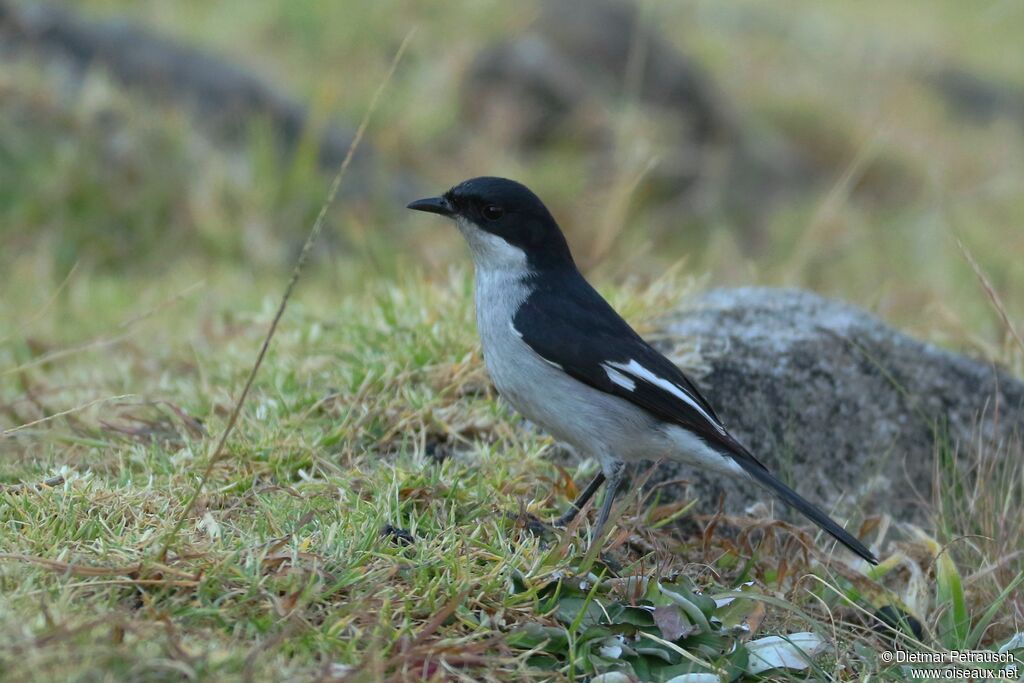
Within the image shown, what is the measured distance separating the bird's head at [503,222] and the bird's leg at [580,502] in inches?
30.7

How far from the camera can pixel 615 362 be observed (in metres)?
3.76

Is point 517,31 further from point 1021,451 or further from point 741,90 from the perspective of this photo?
point 1021,451

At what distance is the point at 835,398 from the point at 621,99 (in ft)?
23.0

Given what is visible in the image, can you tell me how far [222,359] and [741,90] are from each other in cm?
942

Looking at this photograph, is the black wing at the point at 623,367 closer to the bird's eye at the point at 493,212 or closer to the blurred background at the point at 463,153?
the bird's eye at the point at 493,212

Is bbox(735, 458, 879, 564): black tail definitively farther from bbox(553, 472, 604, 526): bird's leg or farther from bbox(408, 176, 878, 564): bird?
bbox(553, 472, 604, 526): bird's leg

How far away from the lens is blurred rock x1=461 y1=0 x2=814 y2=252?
1041cm

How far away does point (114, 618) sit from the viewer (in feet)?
8.73

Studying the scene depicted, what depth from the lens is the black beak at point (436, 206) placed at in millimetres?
4102

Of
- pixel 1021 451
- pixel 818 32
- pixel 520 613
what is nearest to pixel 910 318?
pixel 1021 451

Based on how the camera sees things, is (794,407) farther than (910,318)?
No

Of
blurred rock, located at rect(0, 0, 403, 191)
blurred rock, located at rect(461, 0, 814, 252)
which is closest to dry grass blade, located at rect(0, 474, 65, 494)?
blurred rock, located at rect(0, 0, 403, 191)

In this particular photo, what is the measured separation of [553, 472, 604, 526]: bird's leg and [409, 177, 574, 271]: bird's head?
30.7 inches

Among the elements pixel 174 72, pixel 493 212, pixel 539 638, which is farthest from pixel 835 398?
pixel 174 72
